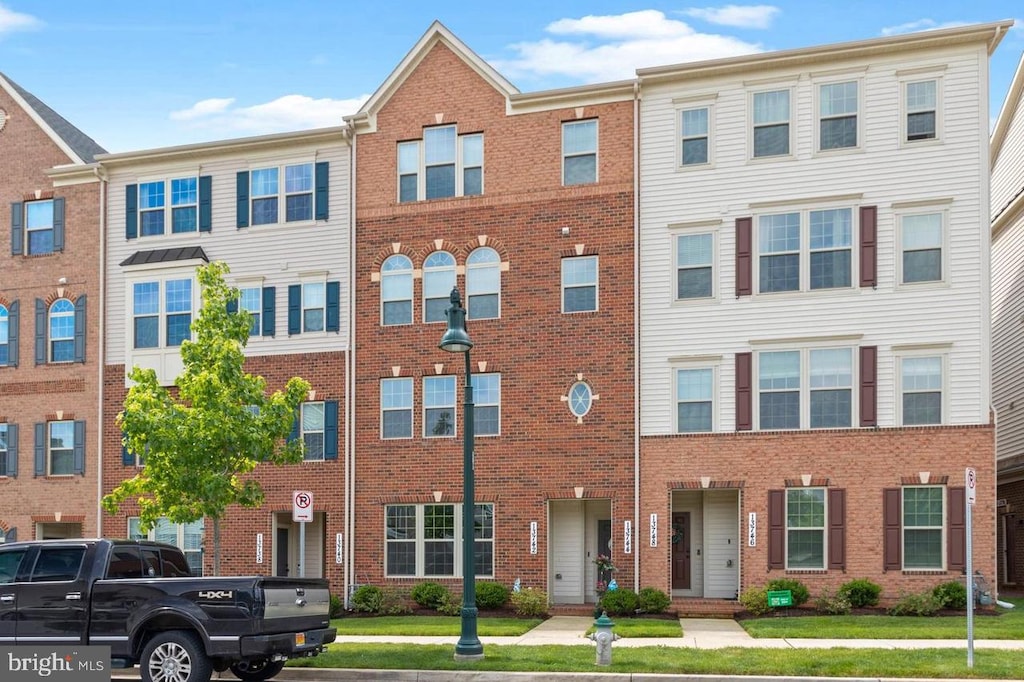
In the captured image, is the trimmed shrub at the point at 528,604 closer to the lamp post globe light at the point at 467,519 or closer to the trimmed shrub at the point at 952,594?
the lamp post globe light at the point at 467,519

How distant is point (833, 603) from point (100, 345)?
20.0 meters

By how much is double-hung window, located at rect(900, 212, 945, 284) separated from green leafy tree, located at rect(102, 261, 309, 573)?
533 inches

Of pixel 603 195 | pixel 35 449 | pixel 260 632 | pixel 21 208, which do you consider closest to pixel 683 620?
pixel 603 195

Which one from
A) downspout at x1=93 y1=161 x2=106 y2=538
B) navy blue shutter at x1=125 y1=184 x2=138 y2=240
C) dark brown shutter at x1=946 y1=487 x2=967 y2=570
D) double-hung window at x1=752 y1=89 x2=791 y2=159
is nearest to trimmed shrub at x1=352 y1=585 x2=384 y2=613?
downspout at x1=93 y1=161 x2=106 y2=538

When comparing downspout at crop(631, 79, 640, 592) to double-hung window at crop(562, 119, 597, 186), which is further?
double-hung window at crop(562, 119, 597, 186)

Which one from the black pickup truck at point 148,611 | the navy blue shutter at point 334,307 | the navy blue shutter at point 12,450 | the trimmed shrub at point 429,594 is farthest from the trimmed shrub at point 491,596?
the navy blue shutter at point 12,450

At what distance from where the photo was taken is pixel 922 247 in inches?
966

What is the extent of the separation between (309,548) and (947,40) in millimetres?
19974

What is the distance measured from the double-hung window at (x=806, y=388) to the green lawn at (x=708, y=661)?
8.18 meters

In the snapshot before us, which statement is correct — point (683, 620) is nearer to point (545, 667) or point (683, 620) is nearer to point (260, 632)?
point (545, 667)

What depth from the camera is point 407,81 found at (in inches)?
1128

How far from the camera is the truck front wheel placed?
14352 mm

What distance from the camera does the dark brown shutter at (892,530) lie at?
24.1m

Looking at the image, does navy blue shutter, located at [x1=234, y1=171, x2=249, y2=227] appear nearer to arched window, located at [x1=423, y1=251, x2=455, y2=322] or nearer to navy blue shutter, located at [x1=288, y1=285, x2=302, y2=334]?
navy blue shutter, located at [x1=288, y1=285, x2=302, y2=334]
